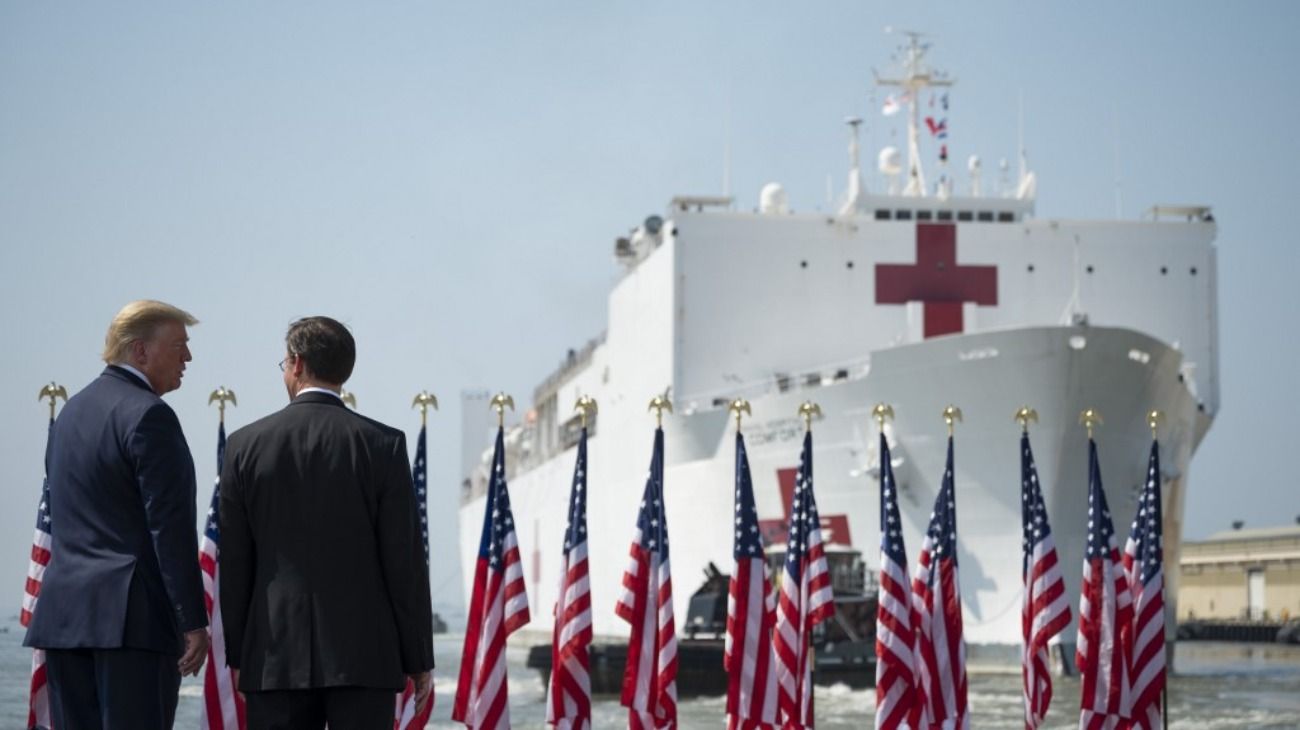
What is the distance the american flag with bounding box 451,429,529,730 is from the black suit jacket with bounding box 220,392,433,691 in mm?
5834

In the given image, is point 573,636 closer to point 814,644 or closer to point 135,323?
point 135,323

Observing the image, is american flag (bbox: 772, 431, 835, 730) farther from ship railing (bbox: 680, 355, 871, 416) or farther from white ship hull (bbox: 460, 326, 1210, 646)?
ship railing (bbox: 680, 355, 871, 416)

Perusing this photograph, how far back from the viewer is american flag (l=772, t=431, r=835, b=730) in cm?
1031

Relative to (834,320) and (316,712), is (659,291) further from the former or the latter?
(316,712)

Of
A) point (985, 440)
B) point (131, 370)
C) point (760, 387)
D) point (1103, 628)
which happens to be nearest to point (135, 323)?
point (131, 370)

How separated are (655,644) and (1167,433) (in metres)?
14.9

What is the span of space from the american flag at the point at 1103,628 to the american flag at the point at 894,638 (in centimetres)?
103

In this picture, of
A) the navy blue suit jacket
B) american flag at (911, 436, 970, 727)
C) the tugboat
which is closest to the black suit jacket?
the navy blue suit jacket

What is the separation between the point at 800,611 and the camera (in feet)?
34.7

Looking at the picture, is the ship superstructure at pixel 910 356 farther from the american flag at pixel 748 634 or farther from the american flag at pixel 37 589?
the american flag at pixel 37 589

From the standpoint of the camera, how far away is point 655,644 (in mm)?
10406

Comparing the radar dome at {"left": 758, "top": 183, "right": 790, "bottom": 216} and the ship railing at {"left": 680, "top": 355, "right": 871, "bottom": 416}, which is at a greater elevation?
the radar dome at {"left": 758, "top": 183, "right": 790, "bottom": 216}

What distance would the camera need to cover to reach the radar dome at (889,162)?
28672 millimetres

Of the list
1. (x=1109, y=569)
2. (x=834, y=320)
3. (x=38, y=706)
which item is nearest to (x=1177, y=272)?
(x=834, y=320)
